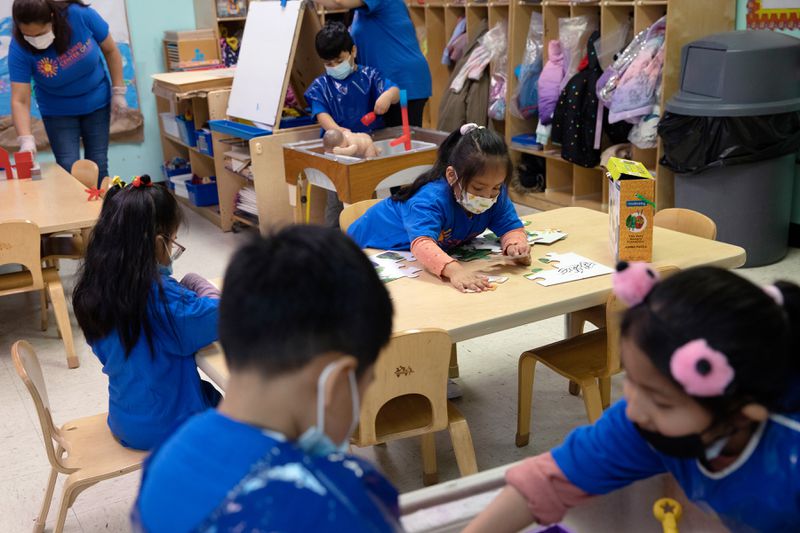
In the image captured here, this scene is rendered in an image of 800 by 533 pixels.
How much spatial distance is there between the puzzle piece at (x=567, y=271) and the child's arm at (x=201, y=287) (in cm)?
87

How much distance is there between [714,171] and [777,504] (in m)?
3.27

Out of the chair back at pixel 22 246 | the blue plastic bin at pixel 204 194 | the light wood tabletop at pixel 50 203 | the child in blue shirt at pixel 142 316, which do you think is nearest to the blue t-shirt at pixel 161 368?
the child in blue shirt at pixel 142 316

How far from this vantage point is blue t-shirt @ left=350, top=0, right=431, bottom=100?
459 centimetres

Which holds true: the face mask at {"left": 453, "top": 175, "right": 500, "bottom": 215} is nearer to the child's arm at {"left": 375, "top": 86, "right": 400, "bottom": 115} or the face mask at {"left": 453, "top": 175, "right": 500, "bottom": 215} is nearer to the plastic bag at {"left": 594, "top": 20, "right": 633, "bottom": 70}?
the child's arm at {"left": 375, "top": 86, "right": 400, "bottom": 115}

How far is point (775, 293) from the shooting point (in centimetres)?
102

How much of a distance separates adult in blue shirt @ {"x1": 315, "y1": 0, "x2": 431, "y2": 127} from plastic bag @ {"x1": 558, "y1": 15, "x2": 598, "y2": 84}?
95 cm

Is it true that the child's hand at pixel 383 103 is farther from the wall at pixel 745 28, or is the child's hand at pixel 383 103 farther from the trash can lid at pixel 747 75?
the wall at pixel 745 28

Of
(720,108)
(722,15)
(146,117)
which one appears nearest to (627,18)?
(722,15)

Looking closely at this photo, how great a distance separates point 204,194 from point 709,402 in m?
5.17

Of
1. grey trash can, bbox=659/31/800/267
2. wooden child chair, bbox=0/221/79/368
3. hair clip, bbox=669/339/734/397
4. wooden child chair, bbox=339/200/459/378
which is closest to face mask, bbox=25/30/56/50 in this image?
wooden child chair, bbox=0/221/79/368

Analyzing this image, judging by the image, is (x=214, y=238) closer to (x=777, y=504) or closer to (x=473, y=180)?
(x=473, y=180)

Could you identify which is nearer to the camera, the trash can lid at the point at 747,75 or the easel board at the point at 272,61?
the trash can lid at the point at 747,75

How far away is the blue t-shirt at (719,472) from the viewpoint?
1.05 metres

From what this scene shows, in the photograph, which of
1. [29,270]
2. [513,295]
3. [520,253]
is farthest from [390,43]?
[513,295]
